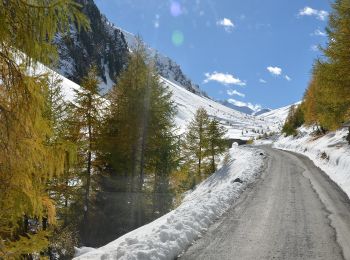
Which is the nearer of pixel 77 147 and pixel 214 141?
pixel 77 147

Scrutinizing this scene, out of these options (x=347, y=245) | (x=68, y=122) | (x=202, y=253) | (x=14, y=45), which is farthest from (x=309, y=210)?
(x=68, y=122)

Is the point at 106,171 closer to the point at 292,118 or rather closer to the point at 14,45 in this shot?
the point at 14,45

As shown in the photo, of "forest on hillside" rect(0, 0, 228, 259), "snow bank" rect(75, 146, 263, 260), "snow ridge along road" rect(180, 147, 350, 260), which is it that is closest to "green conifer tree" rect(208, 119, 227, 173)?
"forest on hillside" rect(0, 0, 228, 259)

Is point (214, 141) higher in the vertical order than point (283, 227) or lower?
higher

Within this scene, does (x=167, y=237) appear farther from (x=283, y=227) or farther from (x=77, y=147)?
(x=77, y=147)

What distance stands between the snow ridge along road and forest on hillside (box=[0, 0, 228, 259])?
174 inches

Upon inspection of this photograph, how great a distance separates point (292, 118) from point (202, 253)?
72.6 m

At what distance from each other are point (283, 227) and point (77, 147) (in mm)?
6956

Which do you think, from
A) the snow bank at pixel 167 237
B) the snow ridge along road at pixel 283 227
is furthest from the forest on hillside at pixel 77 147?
the snow ridge along road at pixel 283 227

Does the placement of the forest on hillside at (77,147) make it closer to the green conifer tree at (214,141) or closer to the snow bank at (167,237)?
the snow bank at (167,237)

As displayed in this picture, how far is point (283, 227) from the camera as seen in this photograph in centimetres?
1137

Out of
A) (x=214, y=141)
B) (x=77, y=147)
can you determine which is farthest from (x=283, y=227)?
(x=214, y=141)

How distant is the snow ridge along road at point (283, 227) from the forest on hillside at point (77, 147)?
4.42m

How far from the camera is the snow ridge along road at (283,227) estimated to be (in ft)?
29.9
